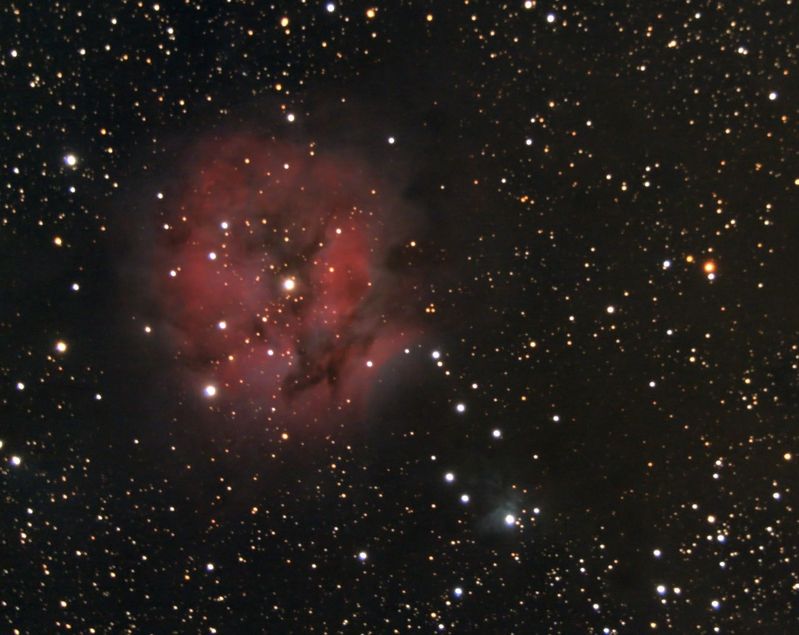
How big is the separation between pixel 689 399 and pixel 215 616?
1.36ft

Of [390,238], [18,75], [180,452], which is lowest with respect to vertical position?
[180,452]

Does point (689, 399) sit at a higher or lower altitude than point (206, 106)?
lower

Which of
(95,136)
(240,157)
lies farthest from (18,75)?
(240,157)

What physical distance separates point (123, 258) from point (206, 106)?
13cm

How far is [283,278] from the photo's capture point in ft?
1.28

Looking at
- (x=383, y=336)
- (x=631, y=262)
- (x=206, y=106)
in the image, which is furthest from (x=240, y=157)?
(x=631, y=262)

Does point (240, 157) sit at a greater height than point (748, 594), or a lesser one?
greater

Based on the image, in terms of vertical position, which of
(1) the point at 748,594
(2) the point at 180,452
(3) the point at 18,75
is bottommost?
(1) the point at 748,594

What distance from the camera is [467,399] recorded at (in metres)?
0.39

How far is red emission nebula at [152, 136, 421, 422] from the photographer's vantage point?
0.38m

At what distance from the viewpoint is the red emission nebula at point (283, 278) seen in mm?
383

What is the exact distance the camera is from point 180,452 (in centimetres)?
40

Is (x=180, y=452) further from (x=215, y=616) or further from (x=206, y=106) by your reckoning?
(x=206, y=106)

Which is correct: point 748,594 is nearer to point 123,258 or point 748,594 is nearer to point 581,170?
point 581,170
